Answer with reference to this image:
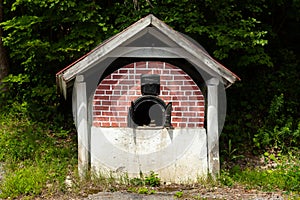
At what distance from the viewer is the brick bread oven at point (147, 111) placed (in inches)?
315

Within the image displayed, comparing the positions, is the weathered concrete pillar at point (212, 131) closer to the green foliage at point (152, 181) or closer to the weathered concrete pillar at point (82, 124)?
the green foliage at point (152, 181)

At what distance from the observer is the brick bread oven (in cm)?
801

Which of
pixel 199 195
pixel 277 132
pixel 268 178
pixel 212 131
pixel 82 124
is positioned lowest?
pixel 199 195

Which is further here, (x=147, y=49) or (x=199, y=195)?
(x=147, y=49)

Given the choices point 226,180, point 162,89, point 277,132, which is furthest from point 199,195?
point 277,132

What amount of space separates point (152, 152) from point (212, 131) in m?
1.07

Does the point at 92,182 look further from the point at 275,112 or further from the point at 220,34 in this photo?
the point at 275,112

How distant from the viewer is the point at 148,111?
830cm

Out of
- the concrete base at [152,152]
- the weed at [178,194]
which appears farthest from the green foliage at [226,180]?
the weed at [178,194]

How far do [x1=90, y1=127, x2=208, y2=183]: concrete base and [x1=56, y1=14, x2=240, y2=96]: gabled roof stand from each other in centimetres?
102

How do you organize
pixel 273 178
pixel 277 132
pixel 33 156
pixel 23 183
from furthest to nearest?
pixel 277 132 → pixel 33 156 → pixel 273 178 → pixel 23 183

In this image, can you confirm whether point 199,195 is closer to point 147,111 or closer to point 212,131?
point 212,131

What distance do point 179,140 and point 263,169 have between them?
2160 mm

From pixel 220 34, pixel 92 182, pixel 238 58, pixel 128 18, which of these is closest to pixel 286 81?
pixel 238 58
